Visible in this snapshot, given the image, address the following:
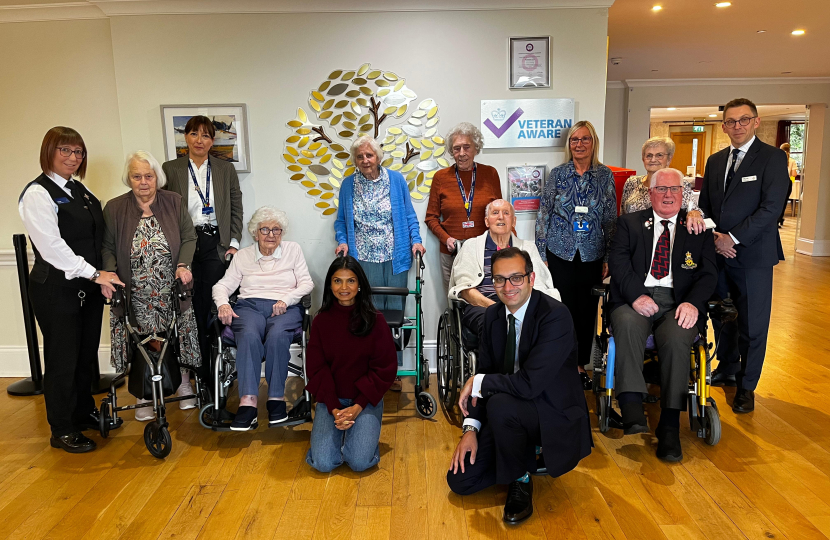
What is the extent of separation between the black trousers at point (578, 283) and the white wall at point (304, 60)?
0.82m

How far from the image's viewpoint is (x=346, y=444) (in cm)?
277

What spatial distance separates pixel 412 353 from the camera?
4277 mm

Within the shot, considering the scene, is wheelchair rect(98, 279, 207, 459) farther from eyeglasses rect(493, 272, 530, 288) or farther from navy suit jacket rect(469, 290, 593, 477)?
eyeglasses rect(493, 272, 530, 288)

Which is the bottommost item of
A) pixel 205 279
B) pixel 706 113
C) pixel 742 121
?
pixel 205 279

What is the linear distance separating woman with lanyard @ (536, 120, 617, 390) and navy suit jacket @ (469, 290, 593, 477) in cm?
122

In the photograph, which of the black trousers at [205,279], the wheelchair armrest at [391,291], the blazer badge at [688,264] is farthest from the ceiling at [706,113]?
the black trousers at [205,279]

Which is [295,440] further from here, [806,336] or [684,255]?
[806,336]

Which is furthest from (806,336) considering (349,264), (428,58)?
(349,264)

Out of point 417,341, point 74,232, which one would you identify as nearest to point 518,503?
point 417,341

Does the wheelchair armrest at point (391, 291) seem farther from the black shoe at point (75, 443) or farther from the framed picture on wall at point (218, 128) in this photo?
the black shoe at point (75, 443)

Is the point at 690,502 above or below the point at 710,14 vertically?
below

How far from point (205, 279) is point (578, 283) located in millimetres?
2241

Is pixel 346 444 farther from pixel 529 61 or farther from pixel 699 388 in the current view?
pixel 529 61

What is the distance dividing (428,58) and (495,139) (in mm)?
685
